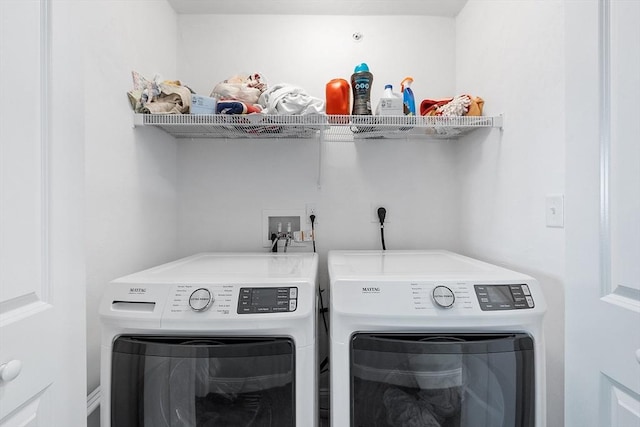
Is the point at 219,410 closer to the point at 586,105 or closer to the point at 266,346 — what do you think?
the point at 266,346

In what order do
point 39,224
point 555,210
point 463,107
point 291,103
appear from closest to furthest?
point 39,224 → point 555,210 → point 291,103 → point 463,107

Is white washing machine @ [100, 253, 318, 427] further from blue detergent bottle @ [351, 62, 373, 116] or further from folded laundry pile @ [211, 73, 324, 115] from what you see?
blue detergent bottle @ [351, 62, 373, 116]

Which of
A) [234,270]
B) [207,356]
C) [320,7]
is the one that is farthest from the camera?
[320,7]

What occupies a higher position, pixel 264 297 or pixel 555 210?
pixel 555 210

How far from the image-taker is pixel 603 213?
78 centimetres

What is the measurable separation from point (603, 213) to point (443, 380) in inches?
25.2

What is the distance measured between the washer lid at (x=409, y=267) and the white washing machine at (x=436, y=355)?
57mm

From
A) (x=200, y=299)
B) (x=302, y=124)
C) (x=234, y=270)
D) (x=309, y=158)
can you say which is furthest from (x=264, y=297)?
(x=309, y=158)

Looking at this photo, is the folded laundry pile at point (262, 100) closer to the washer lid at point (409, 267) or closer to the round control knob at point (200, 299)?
the washer lid at point (409, 267)

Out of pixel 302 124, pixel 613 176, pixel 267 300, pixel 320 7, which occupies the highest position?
pixel 320 7

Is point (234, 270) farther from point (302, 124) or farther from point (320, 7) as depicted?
point (320, 7)

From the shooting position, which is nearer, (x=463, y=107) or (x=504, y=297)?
(x=504, y=297)

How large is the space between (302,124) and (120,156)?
810 millimetres

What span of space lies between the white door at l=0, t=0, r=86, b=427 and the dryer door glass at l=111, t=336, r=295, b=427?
0.41 ft
